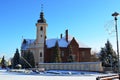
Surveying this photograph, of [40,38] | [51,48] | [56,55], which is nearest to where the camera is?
[56,55]

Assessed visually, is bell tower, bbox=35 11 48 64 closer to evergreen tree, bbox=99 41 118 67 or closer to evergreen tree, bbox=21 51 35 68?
evergreen tree, bbox=21 51 35 68

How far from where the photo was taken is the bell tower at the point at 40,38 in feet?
251

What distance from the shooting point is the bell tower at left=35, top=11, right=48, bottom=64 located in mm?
76375

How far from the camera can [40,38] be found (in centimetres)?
7681

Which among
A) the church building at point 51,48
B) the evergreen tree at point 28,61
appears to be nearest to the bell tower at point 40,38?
the church building at point 51,48

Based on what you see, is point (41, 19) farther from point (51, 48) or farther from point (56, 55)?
point (56, 55)

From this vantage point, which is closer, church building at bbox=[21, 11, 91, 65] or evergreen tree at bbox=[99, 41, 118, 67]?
evergreen tree at bbox=[99, 41, 118, 67]

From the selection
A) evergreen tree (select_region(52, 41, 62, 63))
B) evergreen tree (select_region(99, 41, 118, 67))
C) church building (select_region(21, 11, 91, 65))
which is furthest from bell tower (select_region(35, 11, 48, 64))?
evergreen tree (select_region(99, 41, 118, 67))

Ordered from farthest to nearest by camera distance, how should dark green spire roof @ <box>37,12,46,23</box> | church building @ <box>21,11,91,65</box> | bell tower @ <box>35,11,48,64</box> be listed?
dark green spire roof @ <box>37,12,46,23</box> → bell tower @ <box>35,11,48,64</box> → church building @ <box>21,11,91,65</box>

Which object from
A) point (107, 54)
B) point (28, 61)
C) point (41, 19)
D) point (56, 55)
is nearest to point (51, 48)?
point (56, 55)

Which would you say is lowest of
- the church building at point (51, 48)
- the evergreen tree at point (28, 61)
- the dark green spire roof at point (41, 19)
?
the evergreen tree at point (28, 61)

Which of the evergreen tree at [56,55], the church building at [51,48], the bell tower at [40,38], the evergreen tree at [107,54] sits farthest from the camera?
the bell tower at [40,38]

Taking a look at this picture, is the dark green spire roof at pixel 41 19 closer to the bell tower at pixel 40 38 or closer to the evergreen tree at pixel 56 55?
the bell tower at pixel 40 38

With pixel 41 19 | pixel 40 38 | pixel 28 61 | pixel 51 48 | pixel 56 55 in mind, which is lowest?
pixel 28 61
